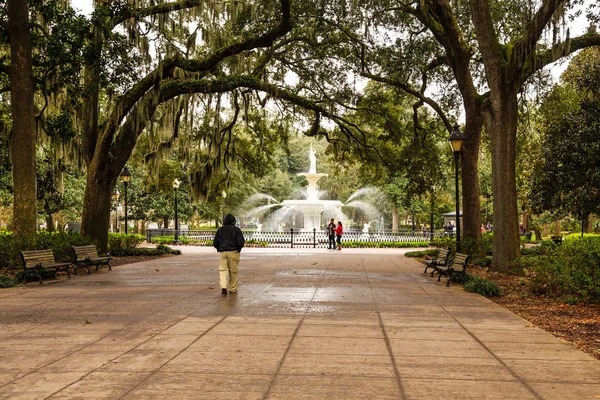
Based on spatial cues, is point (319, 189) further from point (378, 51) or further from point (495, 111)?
point (495, 111)

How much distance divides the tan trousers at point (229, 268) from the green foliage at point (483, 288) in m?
5.20

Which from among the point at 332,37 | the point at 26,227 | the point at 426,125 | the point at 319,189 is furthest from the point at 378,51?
the point at 319,189

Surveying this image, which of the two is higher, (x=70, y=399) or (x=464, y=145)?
(x=464, y=145)

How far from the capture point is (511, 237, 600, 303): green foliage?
422 inches

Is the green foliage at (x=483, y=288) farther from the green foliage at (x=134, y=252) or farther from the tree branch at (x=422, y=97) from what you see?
the green foliage at (x=134, y=252)

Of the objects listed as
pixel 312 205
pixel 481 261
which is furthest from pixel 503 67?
pixel 312 205

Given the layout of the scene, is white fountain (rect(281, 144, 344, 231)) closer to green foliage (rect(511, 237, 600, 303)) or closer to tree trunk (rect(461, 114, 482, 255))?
tree trunk (rect(461, 114, 482, 255))

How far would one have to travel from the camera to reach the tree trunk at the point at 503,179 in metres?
16.0

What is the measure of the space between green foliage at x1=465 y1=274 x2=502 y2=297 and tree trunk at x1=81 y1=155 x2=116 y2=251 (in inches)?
529

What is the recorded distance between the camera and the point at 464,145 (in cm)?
1972

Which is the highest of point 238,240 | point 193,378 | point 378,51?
point 378,51

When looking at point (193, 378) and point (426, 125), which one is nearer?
point (193, 378)

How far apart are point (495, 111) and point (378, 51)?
27.1 ft

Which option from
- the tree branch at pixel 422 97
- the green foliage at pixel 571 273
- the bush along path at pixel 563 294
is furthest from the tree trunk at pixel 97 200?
the green foliage at pixel 571 273
